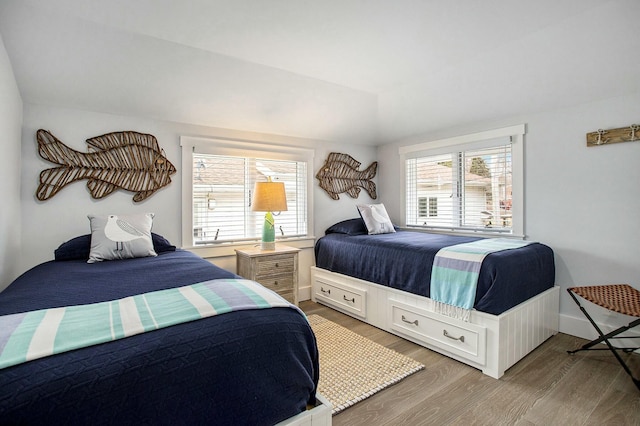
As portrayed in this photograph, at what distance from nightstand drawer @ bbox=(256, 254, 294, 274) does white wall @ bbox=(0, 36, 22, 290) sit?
5.72ft

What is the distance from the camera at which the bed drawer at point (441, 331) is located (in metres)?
2.28

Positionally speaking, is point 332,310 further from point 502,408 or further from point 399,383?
point 502,408

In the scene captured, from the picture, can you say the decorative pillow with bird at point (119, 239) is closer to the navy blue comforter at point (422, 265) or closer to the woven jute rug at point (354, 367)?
the woven jute rug at point (354, 367)

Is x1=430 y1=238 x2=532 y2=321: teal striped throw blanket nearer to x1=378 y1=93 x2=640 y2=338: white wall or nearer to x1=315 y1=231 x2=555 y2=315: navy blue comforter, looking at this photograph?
x1=315 y1=231 x2=555 y2=315: navy blue comforter

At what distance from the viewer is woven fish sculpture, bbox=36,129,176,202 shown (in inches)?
101

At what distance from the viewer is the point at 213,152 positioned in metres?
3.31

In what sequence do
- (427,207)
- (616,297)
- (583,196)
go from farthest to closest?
(427,207) → (583,196) → (616,297)

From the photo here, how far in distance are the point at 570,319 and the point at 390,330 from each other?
1.54m

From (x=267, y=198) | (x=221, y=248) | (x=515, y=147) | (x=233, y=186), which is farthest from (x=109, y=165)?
(x=515, y=147)

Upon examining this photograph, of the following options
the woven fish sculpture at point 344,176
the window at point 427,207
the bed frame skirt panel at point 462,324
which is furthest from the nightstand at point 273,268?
the window at point 427,207

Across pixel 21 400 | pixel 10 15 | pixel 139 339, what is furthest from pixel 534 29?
Answer: pixel 10 15

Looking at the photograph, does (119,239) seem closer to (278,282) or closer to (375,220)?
(278,282)

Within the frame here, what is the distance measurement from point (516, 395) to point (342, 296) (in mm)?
1719

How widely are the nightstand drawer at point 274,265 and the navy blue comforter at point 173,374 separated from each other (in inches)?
63.1
